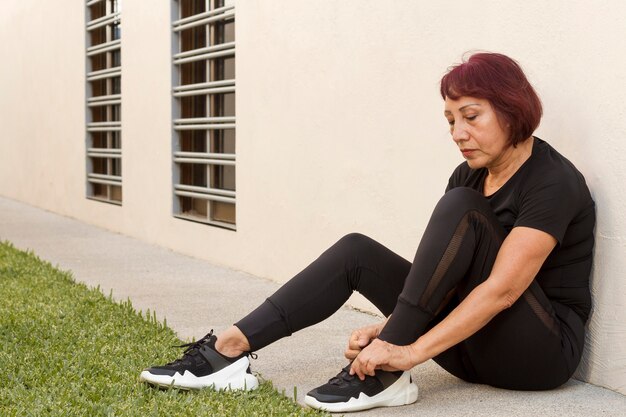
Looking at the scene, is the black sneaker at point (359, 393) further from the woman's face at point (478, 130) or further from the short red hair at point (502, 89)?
the short red hair at point (502, 89)

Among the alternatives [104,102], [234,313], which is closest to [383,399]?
[234,313]

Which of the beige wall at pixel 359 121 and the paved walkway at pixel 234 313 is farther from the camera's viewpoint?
the beige wall at pixel 359 121

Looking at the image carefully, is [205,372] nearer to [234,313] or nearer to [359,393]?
[359,393]

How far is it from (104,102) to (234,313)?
5540 millimetres

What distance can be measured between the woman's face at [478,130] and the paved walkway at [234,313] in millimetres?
859

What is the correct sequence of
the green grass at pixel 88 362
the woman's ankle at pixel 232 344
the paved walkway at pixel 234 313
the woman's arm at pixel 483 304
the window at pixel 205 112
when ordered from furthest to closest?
the window at pixel 205 112 → the woman's ankle at pixel 232 344 → the paved walkway at pixel 234 313 → the green grass at pixel 88 362 → the woman's arm at pixel 483 304

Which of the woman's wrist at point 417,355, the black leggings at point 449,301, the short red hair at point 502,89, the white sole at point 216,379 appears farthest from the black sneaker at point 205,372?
the short red hair at point 502,89

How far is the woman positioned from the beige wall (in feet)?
0.91

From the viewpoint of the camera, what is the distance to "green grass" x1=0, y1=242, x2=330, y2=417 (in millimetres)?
3203

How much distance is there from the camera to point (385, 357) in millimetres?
3146

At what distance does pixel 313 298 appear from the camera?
11.2ft

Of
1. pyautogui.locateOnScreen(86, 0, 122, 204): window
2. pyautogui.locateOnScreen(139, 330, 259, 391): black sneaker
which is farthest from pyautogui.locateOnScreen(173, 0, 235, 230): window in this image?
pyautogui.locateOnScreen(139, 330, 259, 391): black sneaker

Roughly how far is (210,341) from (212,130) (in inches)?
176

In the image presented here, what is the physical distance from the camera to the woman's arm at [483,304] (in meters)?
3.08
